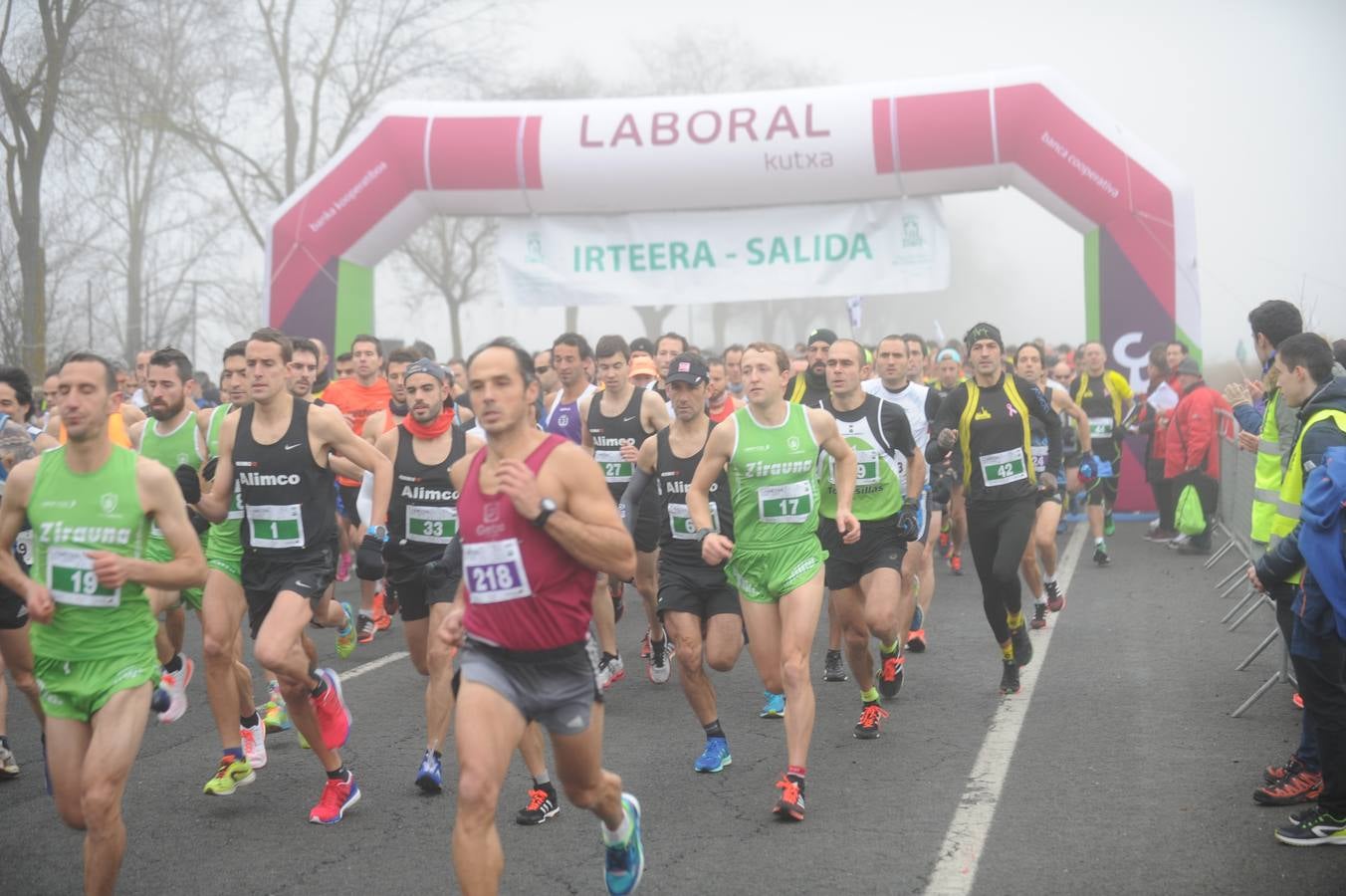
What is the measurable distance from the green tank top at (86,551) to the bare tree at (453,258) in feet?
113

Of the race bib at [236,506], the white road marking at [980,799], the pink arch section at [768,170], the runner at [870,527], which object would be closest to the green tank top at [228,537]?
the race bib at [236,506]

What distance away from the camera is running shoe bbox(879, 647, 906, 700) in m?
8.26

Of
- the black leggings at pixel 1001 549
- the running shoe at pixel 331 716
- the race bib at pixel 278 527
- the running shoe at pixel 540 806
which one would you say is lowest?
the running shoe at pixel 540 806

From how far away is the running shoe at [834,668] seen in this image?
29.9ft

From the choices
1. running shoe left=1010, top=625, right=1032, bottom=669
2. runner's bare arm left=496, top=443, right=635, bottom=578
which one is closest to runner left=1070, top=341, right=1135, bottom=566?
running shoe left=1010, top=625, right=1032, bottom=669

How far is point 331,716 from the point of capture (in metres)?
6.36

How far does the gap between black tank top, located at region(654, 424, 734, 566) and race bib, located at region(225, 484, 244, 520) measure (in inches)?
83.7

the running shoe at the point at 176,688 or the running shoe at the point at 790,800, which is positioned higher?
the running shoe at the point at 176,688

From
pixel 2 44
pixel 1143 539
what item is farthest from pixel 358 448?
pixel 1143 539

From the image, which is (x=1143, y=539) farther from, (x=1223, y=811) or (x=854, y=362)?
(x=1223, y=811)

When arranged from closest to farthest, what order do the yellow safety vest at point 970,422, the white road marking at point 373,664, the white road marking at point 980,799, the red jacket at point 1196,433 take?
the white road marking at point 980,799 < the yellow safety vest at point 970,422 < the white road marking at point 373,664 < the red jacket at point 1196,433

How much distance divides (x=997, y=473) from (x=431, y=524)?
3.40 meters

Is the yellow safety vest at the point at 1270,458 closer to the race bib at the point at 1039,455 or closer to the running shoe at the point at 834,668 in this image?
the running shoe at the point at 834,668

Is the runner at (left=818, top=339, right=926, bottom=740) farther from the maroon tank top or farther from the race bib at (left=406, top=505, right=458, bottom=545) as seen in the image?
the maroon tank top
